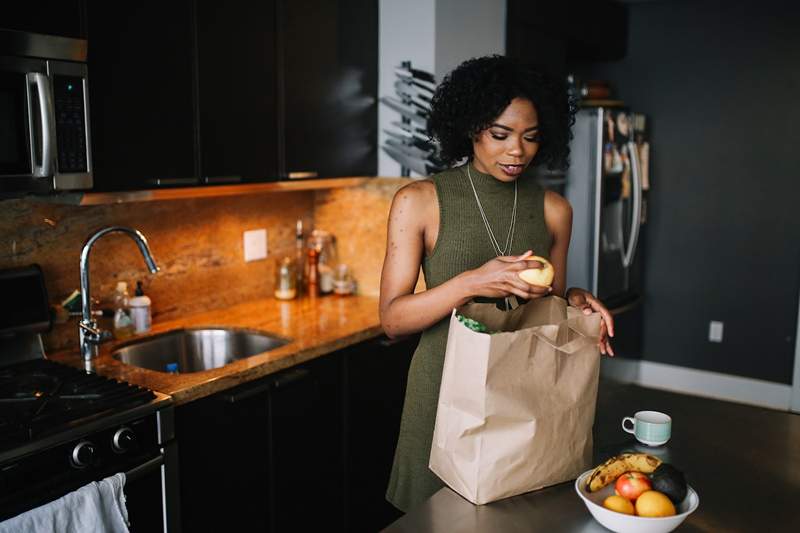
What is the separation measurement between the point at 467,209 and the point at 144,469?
1028 mm

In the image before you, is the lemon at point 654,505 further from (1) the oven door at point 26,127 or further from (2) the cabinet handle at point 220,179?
(2) the cabinet handle at point 220,179

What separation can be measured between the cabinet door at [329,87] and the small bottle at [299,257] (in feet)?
1.35

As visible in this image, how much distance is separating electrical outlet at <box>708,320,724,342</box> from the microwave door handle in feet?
12.9

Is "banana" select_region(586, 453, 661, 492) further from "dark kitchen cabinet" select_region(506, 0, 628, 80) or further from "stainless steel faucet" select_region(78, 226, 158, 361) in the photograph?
"dark kitchen cabinet" select_region(506, 0, 628, 80)

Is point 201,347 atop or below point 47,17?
below

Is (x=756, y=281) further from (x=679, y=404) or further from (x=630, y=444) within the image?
(x=630, y=444)

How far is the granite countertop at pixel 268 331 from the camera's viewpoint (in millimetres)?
2070

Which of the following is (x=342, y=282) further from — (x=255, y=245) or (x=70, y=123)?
(x=70, y=123)

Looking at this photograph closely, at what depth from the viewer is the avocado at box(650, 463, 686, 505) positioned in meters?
1.14

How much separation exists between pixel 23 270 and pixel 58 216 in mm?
231

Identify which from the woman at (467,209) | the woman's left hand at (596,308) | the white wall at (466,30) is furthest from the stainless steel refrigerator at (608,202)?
the woman's left hand at (596,308)

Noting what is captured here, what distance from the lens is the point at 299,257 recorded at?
3.28 m

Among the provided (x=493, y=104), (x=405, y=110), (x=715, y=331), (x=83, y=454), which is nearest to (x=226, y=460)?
(x=83, y=454)

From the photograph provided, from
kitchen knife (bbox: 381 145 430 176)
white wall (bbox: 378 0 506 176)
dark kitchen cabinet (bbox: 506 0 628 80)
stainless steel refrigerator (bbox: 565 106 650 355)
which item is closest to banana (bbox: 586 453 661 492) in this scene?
dark kitchen cabinet (bbox: 506 0 628 80)
